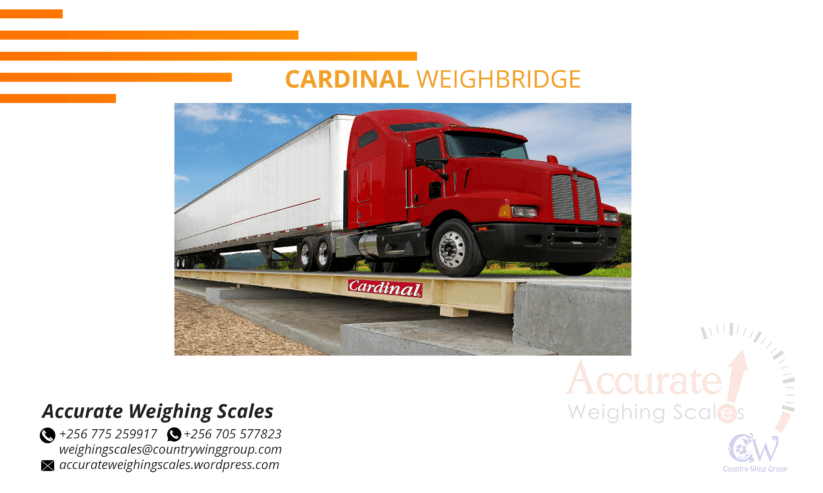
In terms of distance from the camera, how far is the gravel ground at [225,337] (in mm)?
8102

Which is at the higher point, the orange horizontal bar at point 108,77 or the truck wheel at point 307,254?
the orange horizontal bar at point 108,77

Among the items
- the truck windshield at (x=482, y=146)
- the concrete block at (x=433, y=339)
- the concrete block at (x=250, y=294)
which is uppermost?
the truck windshield at (x=482, y=146)

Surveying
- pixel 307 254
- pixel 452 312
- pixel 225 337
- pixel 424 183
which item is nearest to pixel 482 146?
pixel 424 183

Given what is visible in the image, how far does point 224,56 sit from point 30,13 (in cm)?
156

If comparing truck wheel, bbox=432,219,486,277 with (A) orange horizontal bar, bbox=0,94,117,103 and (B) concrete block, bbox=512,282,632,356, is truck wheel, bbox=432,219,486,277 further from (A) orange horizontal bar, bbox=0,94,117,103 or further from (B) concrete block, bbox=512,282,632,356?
(A) orange horizontal bar, bbox=0,94,117,103

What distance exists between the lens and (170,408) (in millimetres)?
3625

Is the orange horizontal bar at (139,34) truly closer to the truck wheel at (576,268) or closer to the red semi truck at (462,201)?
the red semi truck at (462,201)

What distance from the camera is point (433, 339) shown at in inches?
205

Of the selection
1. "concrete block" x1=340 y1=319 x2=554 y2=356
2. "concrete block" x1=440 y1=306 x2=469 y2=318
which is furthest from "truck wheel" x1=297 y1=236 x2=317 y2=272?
"concrete block" x1=440 y1=306 x2=469 y2=318

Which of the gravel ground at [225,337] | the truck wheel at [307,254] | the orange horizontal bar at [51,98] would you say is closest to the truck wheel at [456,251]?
the gravel ground at [225,337]

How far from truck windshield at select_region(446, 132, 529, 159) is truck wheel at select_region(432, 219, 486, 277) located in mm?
1179

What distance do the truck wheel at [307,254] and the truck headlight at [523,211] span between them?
5.98 m

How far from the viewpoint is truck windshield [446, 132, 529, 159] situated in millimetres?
6766

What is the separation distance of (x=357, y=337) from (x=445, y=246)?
1.54 metres
